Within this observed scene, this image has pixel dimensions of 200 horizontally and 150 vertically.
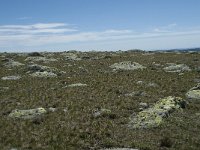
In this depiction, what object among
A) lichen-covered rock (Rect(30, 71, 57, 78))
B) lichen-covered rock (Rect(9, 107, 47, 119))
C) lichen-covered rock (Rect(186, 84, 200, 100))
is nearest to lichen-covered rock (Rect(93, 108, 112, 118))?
lichen-covered rock (Rect(9, 107, 47, 119))

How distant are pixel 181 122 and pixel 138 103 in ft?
18.7

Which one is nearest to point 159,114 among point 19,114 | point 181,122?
point 181,122

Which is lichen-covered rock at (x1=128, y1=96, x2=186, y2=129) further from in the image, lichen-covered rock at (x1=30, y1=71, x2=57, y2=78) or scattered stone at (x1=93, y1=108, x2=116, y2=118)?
lichen-covered rock at (x1=30, y1=71, x2=57, y2=78)

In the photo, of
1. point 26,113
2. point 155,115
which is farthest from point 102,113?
point 26,113

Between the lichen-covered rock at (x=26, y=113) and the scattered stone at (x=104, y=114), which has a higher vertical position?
the lichen-covered rock at (x=26, y=113)

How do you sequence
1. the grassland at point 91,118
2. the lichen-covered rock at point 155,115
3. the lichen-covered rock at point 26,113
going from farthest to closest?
the lichen-covered rock at point 26,113
the lichen-covered rock at point 155,115
the grassland at point 91,118

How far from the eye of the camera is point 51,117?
901 inches

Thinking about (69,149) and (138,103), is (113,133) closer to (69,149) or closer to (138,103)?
(69,149)

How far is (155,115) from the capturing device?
2222cm

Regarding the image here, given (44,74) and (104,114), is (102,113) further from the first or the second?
(44,74)

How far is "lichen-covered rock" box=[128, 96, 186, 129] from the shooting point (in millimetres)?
21203

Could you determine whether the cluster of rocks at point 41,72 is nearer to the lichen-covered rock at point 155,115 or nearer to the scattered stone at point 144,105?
the scattered stone at point 144,105

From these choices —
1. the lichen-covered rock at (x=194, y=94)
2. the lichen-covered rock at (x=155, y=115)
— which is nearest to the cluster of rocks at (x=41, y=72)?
the lichen-covered rock at (x=194, y=94)

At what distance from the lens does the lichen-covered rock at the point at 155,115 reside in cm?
2120
